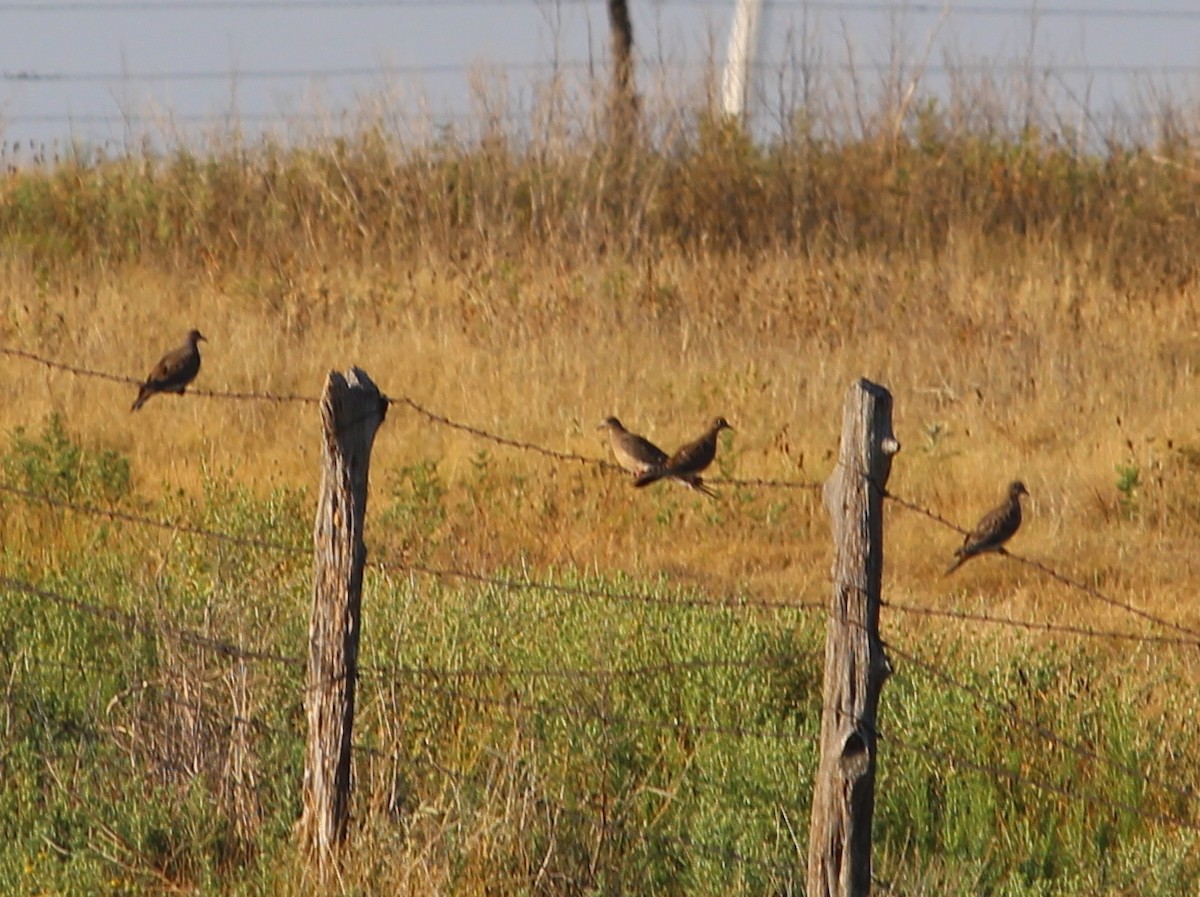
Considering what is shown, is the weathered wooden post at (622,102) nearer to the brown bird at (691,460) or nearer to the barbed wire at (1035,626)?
the brown bird at (691,460)

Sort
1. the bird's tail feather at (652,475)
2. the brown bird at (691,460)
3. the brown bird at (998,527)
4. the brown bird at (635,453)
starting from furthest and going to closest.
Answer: the brown bird at (635,453), the brown bird at (691,460), the bird's tail feather at (652,475), the brown bird at (998,527)

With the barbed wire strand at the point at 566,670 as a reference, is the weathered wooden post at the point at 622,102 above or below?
above

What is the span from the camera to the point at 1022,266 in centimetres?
1738

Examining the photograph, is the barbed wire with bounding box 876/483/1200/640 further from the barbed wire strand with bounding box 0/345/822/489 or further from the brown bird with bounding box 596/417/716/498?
the brown bird with bounding box 596/417/716/498

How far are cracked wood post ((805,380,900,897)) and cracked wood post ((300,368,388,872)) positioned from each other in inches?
48.3

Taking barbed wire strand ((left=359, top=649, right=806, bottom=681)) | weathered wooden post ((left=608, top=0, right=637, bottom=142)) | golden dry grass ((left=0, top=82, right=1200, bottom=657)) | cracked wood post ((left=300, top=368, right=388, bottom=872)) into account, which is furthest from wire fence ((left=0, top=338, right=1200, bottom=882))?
weathered wooden post ((left=608, top=0, right=637, bottom=142))

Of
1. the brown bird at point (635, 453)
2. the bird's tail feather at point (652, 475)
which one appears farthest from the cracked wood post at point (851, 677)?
the brown bird at point (635, 453)

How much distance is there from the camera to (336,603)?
5.23 metres

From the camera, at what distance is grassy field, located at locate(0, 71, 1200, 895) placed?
5.98 m

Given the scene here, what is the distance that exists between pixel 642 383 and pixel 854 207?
701 cm

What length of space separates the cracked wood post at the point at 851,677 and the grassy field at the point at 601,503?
3.10 ft

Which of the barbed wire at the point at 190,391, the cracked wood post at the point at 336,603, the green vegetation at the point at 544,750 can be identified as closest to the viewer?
the cracked wood post at the point at 336,603

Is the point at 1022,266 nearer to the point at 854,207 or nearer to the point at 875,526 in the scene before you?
the point at 854,207

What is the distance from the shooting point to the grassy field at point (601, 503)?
19.6ft
